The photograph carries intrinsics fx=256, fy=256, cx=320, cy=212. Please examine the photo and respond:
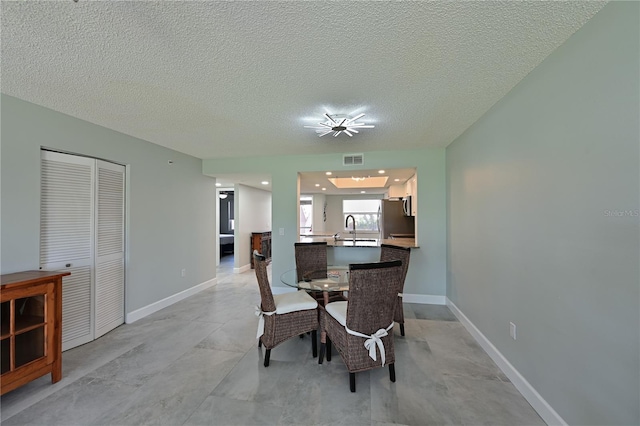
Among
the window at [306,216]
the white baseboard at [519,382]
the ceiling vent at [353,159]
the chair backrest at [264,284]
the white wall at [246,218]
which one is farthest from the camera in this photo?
the window at [306,216]

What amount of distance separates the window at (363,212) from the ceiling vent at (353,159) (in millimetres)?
6086

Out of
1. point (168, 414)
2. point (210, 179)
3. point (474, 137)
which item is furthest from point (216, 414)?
point (210, 179)

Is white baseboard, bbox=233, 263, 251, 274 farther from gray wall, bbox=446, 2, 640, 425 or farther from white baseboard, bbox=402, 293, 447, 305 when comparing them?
gray wall, bbox=446, 2, 640, 425

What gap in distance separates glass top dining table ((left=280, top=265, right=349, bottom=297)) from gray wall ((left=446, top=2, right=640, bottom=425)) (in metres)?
1.46

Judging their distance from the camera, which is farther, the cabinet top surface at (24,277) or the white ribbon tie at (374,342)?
the white ribbon tie at (374,342)

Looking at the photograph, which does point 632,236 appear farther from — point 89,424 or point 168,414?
point 89,424

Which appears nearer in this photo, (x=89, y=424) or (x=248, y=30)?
(x=248, y=30)

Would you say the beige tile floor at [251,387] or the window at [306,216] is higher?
the window at [306,216]

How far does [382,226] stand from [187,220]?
160 inches

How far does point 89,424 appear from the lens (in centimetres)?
170

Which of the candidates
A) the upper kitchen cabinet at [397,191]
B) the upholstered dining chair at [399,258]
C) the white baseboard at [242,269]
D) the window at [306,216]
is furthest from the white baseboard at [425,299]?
the window at [306,216]

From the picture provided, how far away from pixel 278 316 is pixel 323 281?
26.6 inches

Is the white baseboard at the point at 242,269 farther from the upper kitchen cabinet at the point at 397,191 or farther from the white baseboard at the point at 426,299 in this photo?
the upper kitchen cabinet at the point at 397,191

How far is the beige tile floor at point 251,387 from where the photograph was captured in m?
1.76
